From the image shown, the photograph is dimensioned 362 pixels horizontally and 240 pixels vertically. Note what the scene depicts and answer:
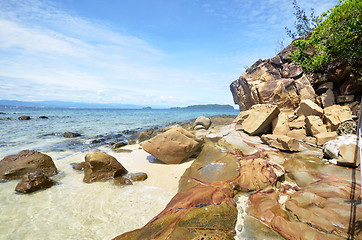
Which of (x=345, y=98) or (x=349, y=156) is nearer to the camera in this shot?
(x=349, y=156)

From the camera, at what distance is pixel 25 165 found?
5.93 m

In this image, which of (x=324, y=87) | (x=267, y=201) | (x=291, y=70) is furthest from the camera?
(x=291, y=70)

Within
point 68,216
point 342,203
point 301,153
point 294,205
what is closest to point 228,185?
point 294,205

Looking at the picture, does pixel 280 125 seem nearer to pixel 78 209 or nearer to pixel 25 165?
pixel 78 209

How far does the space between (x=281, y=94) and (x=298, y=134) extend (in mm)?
3943

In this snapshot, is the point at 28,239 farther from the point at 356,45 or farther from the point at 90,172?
the point at 356,45

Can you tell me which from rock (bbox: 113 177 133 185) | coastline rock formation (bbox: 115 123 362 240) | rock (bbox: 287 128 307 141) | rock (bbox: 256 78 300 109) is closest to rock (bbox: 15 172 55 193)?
rock (bbox: 113 177 133 185)

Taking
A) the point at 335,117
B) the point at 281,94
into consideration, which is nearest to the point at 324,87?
the point at 281,94

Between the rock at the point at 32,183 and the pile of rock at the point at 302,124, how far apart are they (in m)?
8.02

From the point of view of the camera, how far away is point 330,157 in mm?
4945

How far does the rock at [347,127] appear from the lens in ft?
21.3

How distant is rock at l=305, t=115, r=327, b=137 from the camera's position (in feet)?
22.3

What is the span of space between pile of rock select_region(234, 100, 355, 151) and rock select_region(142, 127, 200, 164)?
10.5 ft

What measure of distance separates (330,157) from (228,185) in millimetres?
3496
